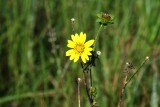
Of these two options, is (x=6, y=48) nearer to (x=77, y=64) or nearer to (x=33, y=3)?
(x=33, y=3)

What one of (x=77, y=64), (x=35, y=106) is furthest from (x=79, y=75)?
(x=35, y=106)

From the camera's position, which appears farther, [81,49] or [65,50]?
[65,50]

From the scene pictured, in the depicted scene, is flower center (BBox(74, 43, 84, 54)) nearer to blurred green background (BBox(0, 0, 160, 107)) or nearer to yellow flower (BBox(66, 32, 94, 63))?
yellow flower (BBox(66, 32, 94, 63))

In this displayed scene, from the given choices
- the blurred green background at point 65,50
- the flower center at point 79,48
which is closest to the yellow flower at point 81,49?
the flower center at point 79,48

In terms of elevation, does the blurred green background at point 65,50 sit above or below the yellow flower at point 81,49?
above

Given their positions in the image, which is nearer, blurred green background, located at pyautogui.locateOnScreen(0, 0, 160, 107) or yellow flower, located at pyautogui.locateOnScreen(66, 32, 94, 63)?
yellow flower, located at pyautogui.locateOnScreen(66, 32, 94, 63)

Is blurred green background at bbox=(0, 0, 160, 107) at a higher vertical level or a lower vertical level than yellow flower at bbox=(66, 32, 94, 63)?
higher

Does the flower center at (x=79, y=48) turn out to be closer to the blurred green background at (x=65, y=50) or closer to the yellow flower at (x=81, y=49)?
the yellow flower at (x=81, y=49)

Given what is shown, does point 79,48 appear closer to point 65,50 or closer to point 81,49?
point 81,49

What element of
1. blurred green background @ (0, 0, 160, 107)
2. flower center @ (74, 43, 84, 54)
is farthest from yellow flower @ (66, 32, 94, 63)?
blurred green background @ (0, 0, 160, 107)

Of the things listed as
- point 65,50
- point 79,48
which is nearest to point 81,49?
point 79,48
